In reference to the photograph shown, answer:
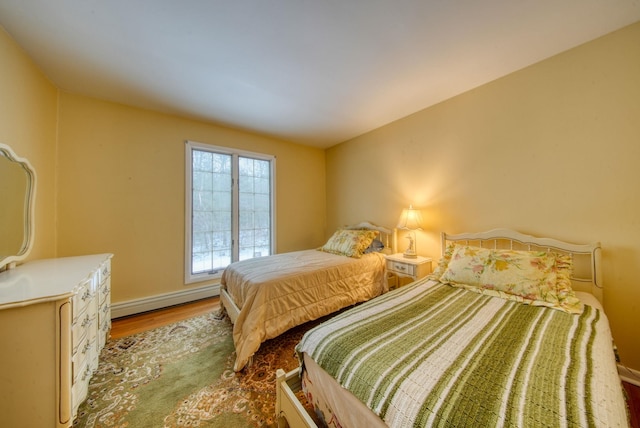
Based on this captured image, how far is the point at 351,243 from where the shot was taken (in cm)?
295

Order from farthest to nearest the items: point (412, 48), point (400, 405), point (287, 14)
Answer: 1. point (412, 48)
2. point (287, 14)
3. point (400, 405)

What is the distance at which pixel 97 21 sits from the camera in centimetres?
152

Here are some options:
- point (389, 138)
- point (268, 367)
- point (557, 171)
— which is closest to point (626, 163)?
point (557, 171)

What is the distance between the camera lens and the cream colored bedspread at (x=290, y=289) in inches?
73.0

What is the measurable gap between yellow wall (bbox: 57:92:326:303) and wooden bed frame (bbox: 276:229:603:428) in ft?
8.02

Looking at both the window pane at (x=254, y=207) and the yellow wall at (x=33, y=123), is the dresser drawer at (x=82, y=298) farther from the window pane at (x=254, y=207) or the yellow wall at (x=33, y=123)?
the window pane at (x=254, y=207)

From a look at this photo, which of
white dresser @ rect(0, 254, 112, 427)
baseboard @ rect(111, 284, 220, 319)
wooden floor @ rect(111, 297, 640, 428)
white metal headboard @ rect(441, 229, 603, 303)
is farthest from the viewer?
Answer: baseboard @ rect(111, 284, 220, 319)

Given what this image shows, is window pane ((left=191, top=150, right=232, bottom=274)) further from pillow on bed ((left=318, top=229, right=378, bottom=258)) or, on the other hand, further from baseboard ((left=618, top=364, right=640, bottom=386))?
baseboard ((left=618, top=364, right=640, bottom=386))

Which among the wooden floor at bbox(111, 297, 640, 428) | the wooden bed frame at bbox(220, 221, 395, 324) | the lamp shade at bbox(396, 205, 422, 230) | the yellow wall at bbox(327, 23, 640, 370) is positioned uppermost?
the yellow wall at bbox(327, 23, 640, 370)

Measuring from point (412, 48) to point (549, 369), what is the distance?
2.12 m

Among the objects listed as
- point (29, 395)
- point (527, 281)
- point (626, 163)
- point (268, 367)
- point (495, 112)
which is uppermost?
point (495, 112)

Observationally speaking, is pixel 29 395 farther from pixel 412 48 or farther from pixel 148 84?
pixel 412 48

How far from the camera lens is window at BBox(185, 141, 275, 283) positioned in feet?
10.3

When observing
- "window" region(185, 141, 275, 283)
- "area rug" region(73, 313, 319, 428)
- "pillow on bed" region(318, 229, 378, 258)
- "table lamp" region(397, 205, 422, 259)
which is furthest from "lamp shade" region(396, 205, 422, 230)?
"window" region(185, 141, 275, 283)
